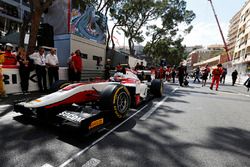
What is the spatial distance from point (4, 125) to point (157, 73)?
11052 millimetres

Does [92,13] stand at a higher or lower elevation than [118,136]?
higher

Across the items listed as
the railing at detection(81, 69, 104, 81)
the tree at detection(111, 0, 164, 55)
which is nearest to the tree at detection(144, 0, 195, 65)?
the tree at detection(111, 0, 164, 55)

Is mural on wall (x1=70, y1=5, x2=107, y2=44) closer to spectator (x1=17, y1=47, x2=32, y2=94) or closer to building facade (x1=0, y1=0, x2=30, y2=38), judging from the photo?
spectator (x1=17, y1=47, x2=32, y2=94)

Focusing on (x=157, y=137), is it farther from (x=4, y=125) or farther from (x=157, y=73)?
(x=157, y=73)

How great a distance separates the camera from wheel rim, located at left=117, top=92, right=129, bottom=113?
10.7 feet

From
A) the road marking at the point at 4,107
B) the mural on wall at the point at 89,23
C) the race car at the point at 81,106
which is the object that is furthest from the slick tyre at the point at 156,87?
the mural on wall at the point at 89,23

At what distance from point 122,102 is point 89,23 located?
10.9 m

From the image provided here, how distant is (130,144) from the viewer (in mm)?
2412

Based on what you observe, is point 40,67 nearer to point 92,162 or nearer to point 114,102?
point 114,102

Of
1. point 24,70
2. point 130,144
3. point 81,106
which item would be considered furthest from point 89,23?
point 130,144

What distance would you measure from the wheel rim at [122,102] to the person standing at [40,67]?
13.3ft

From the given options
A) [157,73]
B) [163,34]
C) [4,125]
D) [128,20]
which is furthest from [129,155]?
[163,34]

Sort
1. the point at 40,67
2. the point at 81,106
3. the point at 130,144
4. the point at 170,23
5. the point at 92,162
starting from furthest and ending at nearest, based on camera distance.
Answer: the point at 170,23
the point at 40,67
the point at 81,106
the point at 130,144
the point at 92,162

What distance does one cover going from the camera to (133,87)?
4098 mm
